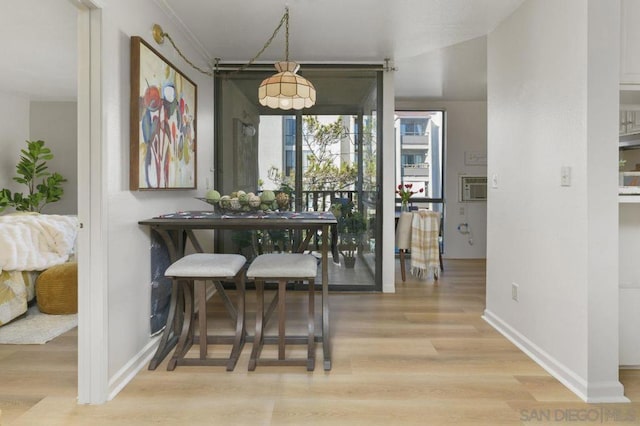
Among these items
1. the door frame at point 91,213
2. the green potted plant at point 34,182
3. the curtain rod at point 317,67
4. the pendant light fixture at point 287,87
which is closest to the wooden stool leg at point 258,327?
the door frame at point 91,213

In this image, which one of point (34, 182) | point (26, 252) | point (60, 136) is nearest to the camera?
point (26, 252)

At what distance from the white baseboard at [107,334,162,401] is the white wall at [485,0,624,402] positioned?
2393mm

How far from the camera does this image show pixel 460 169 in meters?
6.01

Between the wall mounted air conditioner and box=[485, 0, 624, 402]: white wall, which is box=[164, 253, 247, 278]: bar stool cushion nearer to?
box=[485, 0, 624, 402]: white wall

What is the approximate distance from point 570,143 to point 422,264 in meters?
2.68

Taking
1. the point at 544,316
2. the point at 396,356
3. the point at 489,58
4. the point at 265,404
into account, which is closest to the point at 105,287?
the point at 265,404

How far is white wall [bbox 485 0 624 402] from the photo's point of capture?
1897mm

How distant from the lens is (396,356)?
2441 mm

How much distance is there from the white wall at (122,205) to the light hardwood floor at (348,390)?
0.92 feet

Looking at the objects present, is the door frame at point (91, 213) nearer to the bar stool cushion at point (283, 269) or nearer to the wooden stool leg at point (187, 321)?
the wooden stool leg at point (187, 321)

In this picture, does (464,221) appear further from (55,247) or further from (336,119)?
(55,247)
